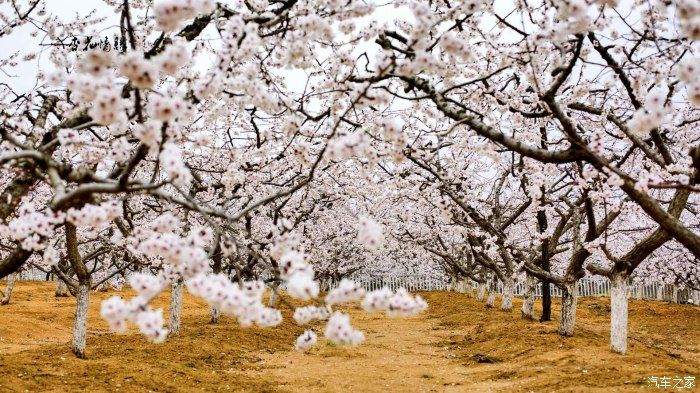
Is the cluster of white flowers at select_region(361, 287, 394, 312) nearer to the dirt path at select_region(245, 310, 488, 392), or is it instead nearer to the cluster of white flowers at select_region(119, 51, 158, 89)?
the cluster of white flowers at select_region(119, 51, 158, 89)

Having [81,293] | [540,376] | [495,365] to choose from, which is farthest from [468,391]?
[81,293]

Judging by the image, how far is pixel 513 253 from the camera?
42.7 ft

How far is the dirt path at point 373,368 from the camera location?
8.47 m

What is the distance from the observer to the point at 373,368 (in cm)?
994

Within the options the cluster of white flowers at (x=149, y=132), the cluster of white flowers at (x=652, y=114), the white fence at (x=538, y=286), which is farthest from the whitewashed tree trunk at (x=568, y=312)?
the white fence at (x=538, y=286)

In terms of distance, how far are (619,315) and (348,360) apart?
5229 mm

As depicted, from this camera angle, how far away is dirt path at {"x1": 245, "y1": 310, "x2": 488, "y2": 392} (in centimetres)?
847

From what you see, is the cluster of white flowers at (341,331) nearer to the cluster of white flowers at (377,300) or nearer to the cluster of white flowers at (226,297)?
the cluster of white flowers at (377,300)

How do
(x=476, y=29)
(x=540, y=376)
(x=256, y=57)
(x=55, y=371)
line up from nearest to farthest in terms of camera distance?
(x=256, y=57)
(x=476, y=29)
(x=55, y=371)
(x=540, y=376)

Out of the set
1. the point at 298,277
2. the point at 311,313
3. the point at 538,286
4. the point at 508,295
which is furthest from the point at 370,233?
the point at 538,286

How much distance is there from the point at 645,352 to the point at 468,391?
4184mm

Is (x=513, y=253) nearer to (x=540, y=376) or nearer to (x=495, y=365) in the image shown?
(x=495, y=365)

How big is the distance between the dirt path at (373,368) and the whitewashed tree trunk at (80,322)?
3.24 m

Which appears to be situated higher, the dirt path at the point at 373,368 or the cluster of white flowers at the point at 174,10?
the cluster of white flowers at the point at 174,10
